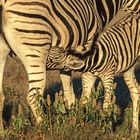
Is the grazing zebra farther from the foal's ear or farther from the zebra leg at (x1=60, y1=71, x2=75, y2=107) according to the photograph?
the zebra leg at (x1=60, y1=71, x2=75, y2=107)

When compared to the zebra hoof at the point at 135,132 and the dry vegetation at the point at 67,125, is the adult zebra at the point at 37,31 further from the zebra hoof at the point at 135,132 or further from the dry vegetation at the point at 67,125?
the zebra hoof at the point at 135,132

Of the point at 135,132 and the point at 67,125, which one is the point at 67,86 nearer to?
the point at 135,132

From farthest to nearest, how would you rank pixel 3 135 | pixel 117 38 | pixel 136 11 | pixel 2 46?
pixel 136 11, pixel 117 38, pixel 2 46, pixel 3 135

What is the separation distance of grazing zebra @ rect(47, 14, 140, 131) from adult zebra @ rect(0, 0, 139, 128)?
326mm

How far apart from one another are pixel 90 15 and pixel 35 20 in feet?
3.66

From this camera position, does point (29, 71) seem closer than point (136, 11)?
Yes

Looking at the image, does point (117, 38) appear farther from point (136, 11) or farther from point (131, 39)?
point (136, 11)

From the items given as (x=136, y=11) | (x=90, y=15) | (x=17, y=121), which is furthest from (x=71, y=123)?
(x=136, y=11)

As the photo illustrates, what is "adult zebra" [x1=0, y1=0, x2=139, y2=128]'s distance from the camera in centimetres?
615

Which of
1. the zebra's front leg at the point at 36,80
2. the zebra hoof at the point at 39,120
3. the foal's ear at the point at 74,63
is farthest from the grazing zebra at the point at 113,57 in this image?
the zebra hoof at the point at 39,120

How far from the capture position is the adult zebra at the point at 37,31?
6.15 meters

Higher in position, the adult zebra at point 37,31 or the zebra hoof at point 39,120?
the adult zebra at point 37,31

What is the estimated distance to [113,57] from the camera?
7.22 meters

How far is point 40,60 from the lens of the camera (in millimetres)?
6258
